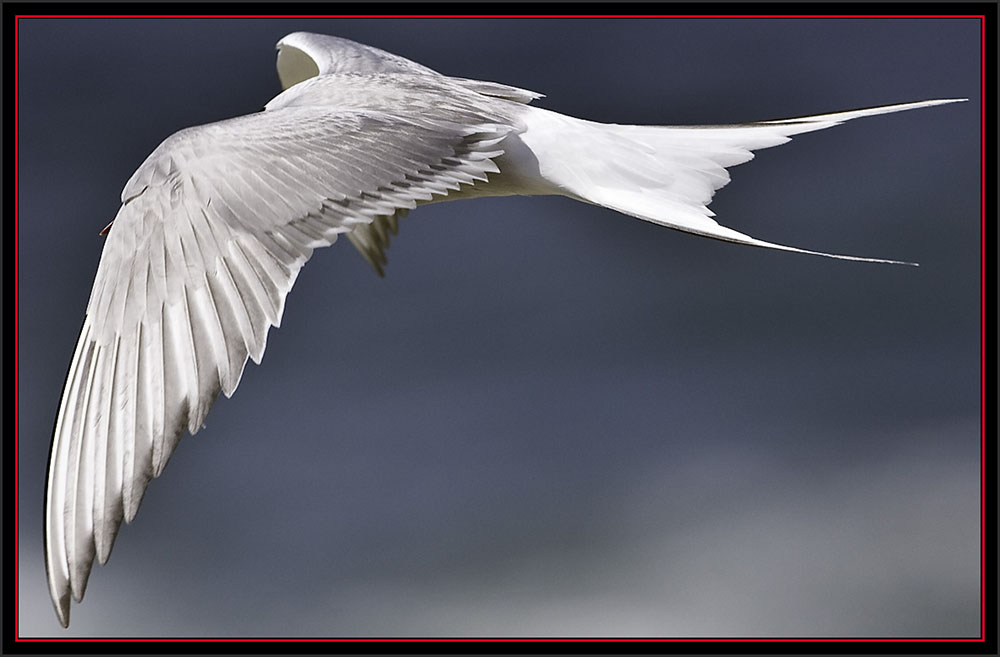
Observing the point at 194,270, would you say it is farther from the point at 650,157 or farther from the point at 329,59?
the point at 329,59

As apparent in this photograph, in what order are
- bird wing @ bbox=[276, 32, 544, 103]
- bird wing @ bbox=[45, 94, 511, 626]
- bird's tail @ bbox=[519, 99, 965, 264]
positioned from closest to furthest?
1. bird wing @ bbox=[45, 94, 511, 626]
2. bird's tail @ bbox=[519, 99, 965, 264]
3. bird wing @ bbox=[276, 32, 544, 103]

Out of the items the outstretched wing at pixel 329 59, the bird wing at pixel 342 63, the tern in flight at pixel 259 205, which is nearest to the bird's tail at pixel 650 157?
the tern in flight at pixel 259 205

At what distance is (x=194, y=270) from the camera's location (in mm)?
1387

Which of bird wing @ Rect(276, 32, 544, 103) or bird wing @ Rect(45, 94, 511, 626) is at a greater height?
bird wing @ Rect(276, 32, 544, 103)

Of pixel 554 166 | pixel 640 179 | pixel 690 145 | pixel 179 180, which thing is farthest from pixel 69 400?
pixel 690 145

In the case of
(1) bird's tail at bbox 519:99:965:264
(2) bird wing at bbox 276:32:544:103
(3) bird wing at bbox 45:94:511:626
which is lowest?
(3) bird wing at bbox 45:94:511:626

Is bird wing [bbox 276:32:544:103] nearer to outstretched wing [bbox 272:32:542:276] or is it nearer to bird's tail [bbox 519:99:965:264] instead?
outstretched wing [bbox 272:32:542:276]

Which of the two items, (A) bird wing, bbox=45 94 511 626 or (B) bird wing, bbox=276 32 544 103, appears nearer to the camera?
(A) bird wing, bbox=45 94 511 626

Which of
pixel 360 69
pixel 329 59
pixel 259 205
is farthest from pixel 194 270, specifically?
pixel 329 59

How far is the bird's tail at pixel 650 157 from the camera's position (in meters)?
1.79

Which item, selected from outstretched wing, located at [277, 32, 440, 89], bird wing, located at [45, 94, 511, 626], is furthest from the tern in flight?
outstretched wing, located at [277, 32, 440, 89]

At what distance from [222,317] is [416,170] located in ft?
1.31

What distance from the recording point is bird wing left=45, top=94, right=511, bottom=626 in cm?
125

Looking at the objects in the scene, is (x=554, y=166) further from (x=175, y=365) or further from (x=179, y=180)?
(x=175, y=365)
